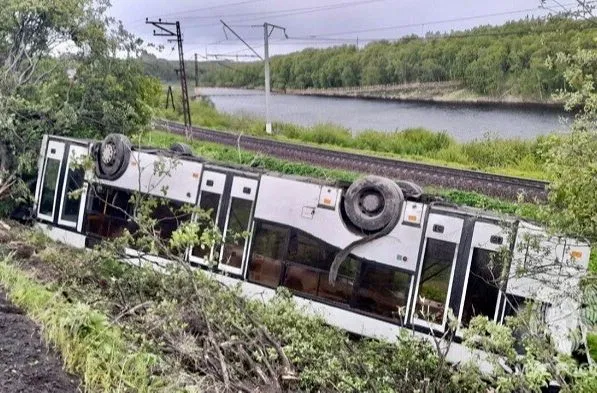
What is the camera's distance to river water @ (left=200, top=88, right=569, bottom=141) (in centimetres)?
2827

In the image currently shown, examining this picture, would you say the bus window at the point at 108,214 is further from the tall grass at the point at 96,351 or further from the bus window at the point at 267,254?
the tall grass at the point at 96,351

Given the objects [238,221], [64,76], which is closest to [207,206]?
[238,221]

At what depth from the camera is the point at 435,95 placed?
37.8m

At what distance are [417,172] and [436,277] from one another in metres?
10.7

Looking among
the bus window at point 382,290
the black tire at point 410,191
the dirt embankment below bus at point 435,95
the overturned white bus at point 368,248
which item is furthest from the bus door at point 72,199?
the dirt embankment below bus at point 435,95

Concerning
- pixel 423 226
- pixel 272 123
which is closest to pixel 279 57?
pixel 272 123

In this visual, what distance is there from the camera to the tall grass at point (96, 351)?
14.2 ft

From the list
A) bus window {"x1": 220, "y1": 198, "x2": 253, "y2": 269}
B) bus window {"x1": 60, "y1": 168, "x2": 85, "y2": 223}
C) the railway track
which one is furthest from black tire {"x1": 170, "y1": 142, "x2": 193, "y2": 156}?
the railway track

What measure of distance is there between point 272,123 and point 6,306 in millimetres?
28221

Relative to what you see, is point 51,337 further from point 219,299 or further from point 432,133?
point 432,133

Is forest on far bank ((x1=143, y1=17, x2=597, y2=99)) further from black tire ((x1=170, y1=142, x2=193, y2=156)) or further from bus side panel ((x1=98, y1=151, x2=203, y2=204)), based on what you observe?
bus side panel ((x1=98, y1=151, x2=203, y2=204))

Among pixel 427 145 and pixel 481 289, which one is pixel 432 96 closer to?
pixel 427 145

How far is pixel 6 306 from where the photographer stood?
17.9 feet

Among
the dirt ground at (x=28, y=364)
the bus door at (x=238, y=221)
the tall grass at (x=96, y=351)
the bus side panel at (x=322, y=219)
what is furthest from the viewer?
the bus door at (x=238, y=221)
